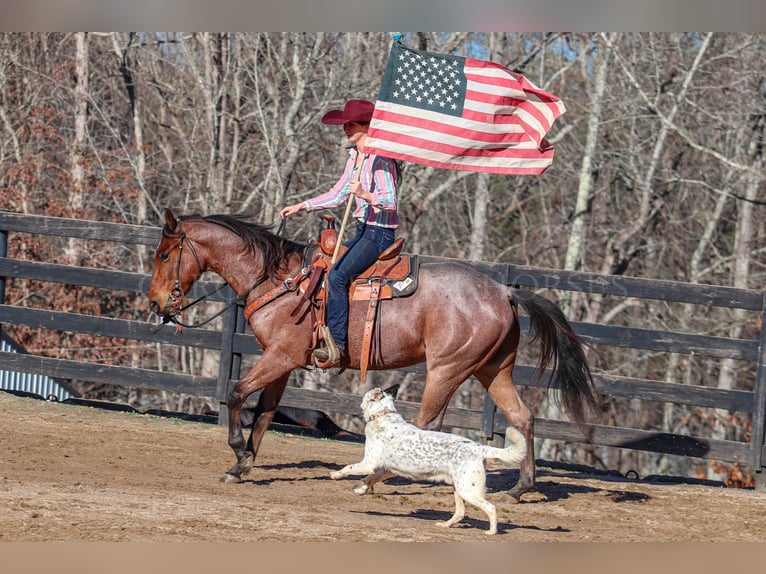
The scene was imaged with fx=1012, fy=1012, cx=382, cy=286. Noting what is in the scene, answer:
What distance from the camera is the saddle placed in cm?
819

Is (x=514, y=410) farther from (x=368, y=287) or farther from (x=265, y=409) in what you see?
(x=265, y=409)

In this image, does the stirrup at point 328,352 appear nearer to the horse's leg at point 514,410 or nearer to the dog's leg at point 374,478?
the dog's leg at point 374,478

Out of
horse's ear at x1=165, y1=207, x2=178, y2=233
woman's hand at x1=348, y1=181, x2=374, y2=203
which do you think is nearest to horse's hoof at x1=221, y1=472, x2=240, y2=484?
horse's ear at x1=165, y1=207, x2=178, y2=233

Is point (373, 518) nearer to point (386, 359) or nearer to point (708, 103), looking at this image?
point (386, 359)

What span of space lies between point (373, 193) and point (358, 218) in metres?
0.26

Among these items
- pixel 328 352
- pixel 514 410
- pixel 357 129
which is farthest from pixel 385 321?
pixel 357 129

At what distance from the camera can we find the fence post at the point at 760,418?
10031 millimetres

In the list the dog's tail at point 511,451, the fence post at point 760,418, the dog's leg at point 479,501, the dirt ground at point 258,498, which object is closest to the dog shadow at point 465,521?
the dirt ground at point 258,498

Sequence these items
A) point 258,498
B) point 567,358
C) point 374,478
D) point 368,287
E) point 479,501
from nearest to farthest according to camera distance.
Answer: point 479,501 → point 374,478 → point 258,498 → point 368,287 → point 567,358

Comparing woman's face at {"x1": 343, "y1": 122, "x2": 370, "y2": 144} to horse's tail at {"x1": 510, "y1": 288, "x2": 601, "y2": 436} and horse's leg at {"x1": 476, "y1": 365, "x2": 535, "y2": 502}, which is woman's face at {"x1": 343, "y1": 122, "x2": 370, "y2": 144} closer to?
horse's tail at {"x1": 510, "y1": 288, "x2": 601, "y2": 436}

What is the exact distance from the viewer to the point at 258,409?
27.9 ft

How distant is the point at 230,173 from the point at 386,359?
10785mm

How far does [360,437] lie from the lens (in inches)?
469

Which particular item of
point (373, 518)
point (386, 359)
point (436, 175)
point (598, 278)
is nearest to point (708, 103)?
point (436, 175)
